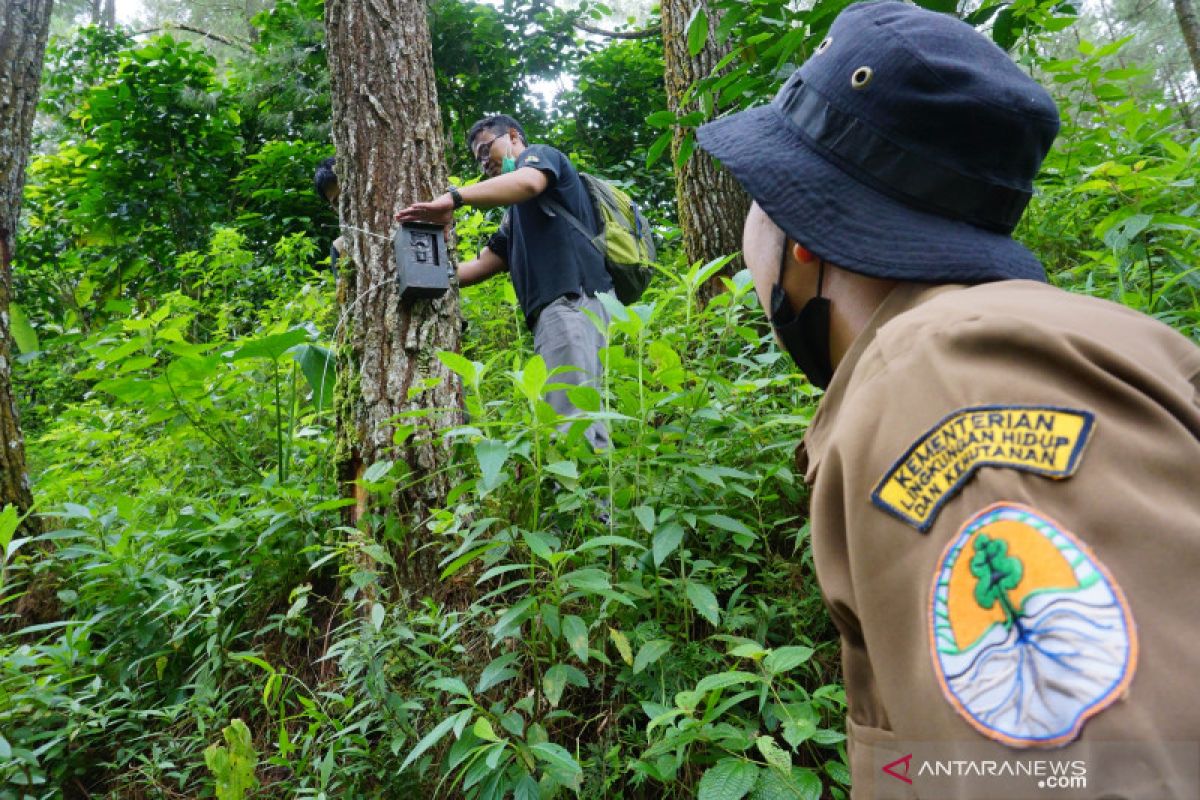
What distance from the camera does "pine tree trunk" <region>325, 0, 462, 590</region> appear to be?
2832 mm

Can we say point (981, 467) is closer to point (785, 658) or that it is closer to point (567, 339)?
point (785, 658)

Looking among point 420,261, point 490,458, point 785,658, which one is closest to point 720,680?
point 785,658

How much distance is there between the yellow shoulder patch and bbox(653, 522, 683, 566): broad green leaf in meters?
1.12

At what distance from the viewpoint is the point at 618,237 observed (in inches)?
178

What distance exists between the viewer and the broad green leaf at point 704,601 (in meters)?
1.89

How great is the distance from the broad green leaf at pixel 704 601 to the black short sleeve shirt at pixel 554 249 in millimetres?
2606

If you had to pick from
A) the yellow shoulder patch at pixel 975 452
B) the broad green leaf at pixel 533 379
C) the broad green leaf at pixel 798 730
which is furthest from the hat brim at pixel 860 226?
the broad green leaf at pixel 798 730

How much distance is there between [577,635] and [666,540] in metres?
0.31

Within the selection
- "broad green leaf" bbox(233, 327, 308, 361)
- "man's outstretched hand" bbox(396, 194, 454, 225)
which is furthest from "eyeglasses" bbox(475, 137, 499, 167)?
"broad green leaf" bbox(233, 327, 308, 361)

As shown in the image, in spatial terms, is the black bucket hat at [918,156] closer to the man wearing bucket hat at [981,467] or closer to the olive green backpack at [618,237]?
the man wearing bucket hat at [981,467]

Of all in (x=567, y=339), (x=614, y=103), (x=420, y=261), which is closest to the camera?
(x=420, y=261)

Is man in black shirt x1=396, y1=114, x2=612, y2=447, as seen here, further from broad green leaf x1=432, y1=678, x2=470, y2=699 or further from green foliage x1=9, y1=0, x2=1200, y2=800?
broad green leaf x1=432, y1=678, x2=470, y2=699

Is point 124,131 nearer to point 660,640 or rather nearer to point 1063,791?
point 660,640

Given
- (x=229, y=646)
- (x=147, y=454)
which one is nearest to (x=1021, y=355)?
(x=229, y=646)
